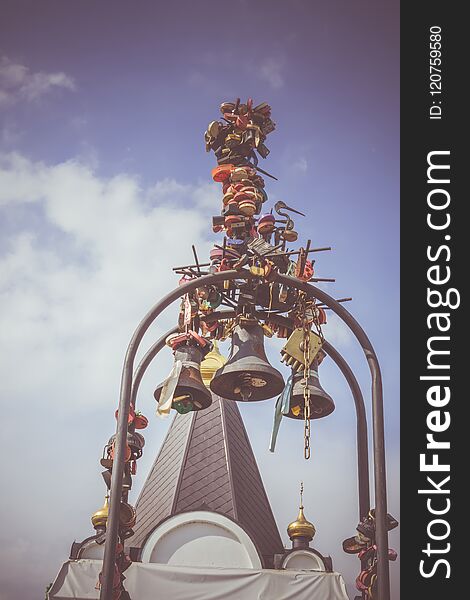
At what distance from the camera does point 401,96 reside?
5.32m

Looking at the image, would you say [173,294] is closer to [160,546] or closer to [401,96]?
[401,96]

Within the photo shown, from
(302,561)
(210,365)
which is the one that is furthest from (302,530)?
(210,365)

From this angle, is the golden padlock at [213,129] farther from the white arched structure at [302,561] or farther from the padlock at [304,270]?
the white arched structure at [302,561]

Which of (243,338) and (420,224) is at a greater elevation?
(420,224)

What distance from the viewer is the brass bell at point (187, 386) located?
5711 millimetres

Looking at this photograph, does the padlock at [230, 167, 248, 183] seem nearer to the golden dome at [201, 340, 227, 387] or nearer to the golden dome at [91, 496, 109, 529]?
the golden dome at [91, 496, 109, 529]

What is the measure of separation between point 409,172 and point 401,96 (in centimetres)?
61

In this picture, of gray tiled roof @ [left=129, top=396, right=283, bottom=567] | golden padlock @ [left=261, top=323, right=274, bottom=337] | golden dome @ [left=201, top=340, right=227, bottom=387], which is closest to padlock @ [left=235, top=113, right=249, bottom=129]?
golden padlock @ [left=261, top=323, right=274, bottom=337]

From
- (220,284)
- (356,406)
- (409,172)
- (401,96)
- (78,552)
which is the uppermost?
(401,96)

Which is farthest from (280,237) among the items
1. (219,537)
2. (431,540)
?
(219,537)

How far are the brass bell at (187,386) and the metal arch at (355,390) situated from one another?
1.05 ft

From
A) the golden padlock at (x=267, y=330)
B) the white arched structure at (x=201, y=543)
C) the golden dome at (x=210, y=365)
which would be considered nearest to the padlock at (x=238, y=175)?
the golden padlock at (x=267, y=330)

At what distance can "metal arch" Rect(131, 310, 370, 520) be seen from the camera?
602 cm

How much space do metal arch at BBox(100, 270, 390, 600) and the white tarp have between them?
7.21 ft
